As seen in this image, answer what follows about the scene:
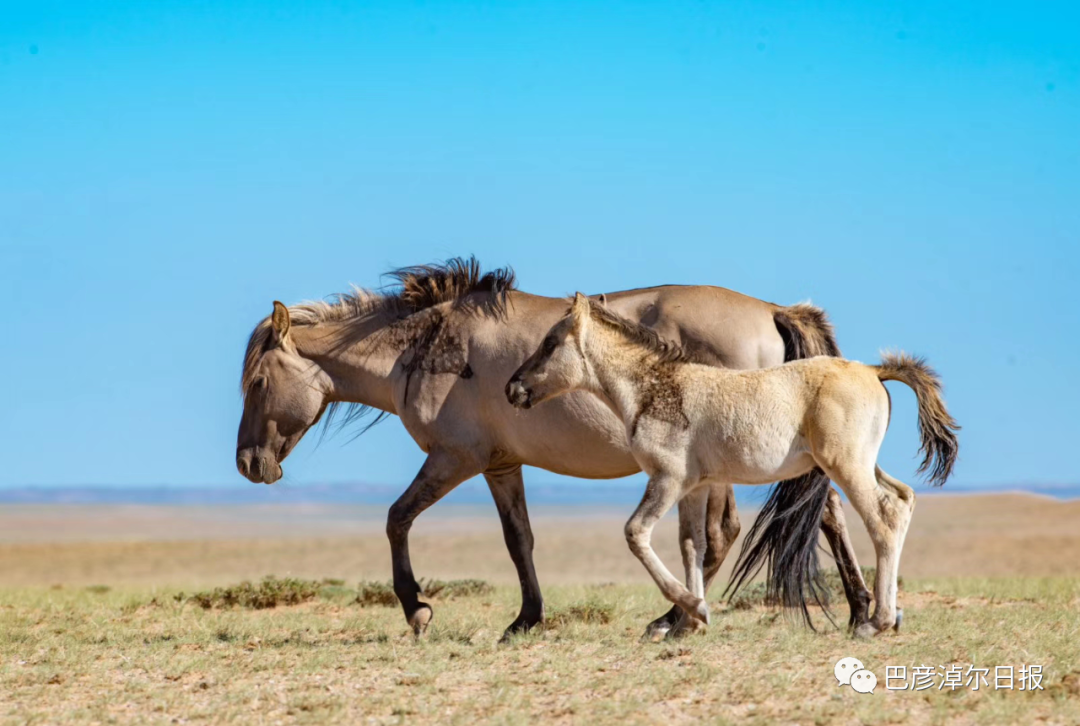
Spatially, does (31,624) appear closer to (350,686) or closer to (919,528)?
(350,686)

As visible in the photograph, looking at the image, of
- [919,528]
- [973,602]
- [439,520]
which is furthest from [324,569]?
[439,520]

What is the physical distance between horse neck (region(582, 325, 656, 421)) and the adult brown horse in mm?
791

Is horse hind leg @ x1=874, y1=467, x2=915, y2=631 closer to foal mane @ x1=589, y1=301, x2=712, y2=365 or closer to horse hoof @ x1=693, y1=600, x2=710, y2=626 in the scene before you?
horse hoof @ x1=693, y1=600, x2=710, y2=626

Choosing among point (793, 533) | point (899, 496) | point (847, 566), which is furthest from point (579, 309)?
point (847, 566)

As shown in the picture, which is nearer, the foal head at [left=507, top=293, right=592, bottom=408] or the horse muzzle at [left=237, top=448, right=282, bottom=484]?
the foal head at [left=507, top=293, right=592, bottom=408]

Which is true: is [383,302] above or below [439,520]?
above

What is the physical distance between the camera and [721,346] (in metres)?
9.07

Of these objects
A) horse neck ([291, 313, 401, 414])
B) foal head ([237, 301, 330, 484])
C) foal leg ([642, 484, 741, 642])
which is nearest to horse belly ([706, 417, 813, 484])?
foal leg ([642, 484, 741, 642])

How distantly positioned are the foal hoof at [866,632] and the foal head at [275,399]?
455cm

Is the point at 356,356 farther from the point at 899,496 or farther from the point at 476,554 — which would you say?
the point at 476,554

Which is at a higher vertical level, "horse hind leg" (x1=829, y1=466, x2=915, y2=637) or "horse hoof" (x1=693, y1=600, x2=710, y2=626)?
A: "horse hind leg" (x1=829, y1=466, x2=915, y2=637)

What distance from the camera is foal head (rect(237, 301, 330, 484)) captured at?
9.88m

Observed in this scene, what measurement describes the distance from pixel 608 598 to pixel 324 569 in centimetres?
1896

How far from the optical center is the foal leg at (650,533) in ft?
24.3
